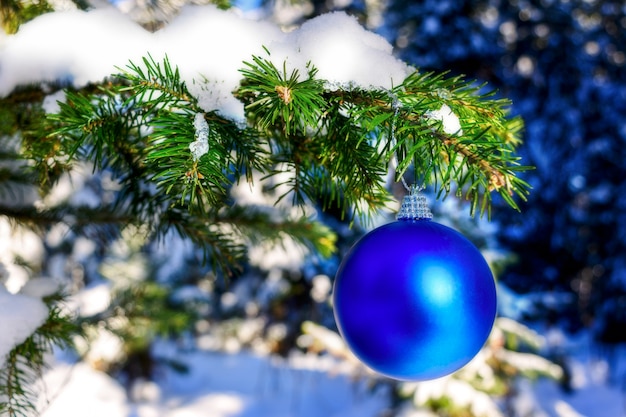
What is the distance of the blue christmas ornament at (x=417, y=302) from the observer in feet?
2.12

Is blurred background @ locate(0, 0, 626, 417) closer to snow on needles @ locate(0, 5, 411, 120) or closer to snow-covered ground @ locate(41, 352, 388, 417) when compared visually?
snow-covered ground @ locate(41, 352, 388, 417)

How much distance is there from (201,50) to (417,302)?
0.42 meters

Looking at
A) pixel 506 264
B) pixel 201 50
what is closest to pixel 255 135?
pixel 201 50

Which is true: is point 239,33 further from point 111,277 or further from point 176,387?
point 176,387

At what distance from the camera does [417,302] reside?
2.12ft

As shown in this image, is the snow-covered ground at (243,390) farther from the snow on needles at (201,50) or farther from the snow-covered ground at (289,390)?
the snow on needles at (201,50)

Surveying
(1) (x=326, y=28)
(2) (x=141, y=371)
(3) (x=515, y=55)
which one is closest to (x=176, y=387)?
(2) (x=141, y=371)

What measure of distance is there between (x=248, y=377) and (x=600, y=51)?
143 inches

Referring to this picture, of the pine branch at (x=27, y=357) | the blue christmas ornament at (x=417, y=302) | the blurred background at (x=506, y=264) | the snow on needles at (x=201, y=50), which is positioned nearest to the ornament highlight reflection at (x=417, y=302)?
the blue christmas ornament at (x=417, y=302)

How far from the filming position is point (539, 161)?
4.02 meters

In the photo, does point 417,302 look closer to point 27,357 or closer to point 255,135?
point 255,135

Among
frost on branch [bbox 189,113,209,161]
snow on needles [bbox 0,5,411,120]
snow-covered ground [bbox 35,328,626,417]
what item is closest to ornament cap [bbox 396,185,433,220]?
snow on needles [bbox 0,5,411,120]

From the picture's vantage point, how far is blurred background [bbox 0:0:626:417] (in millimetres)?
3324

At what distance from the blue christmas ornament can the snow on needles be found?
0.67ft
